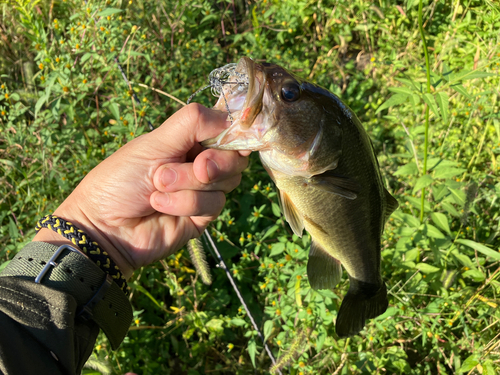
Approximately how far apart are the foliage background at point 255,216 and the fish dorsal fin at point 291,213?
1.84 ft

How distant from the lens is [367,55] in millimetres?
4453

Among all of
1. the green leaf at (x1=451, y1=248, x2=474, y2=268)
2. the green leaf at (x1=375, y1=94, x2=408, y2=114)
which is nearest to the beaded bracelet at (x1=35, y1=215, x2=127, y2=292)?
the green leaf at (x1=375, y1=94, x2=408, y2=114)

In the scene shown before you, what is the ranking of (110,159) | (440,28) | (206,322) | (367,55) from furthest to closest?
1. (367,55)
2. (440,28)
3. (206,322)
4. (110,159)

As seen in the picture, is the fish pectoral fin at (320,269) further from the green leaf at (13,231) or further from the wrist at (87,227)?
the green leaf at (13,231)

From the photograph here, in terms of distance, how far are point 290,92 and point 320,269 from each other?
3.38ft

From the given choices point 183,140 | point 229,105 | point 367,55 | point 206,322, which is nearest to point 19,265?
point 183,140

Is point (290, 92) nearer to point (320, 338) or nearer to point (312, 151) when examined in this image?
point (312, 151)

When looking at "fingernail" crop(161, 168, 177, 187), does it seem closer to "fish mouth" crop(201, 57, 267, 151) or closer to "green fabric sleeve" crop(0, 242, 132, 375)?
"fish mouth" crop(201, 57, 267, 151)

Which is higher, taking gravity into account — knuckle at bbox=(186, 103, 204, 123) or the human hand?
knuckle at bbox=(186, 103, 204, 123)

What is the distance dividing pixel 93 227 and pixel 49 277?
37 centimetres

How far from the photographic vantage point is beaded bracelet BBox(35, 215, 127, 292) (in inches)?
61.1

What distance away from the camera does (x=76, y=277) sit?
56.5 inches

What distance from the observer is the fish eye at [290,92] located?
1367 mm

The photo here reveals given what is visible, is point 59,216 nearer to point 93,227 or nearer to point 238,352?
point 93,227
